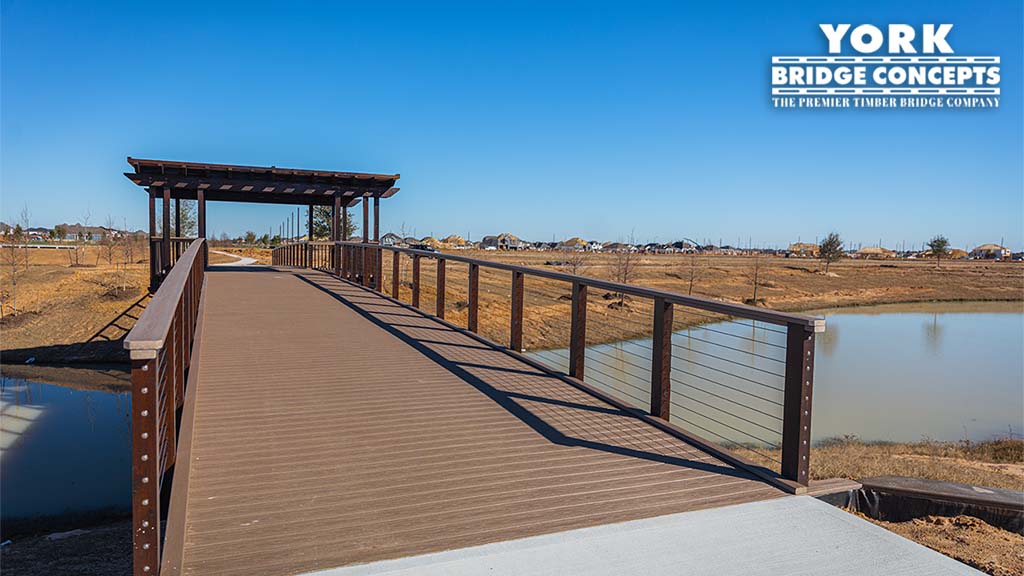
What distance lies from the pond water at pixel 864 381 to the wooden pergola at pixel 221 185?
258 inches

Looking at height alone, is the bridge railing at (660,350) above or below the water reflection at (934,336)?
above

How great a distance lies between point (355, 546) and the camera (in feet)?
9.55

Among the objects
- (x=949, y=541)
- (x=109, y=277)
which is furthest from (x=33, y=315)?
(x=949, y=541)

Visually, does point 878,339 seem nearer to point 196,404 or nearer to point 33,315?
point 196,404

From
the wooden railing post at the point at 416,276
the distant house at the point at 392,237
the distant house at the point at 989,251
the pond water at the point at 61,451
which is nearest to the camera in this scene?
the pond water at the point at 61,451

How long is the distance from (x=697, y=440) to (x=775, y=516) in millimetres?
1157

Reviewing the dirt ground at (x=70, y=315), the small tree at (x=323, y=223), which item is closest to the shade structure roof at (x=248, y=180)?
the dirt ground at (x=70, y=315)

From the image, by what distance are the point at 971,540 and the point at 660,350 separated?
213 cm

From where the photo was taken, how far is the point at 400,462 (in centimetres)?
391

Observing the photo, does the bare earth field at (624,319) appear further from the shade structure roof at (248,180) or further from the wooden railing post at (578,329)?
the shade structure roof at (248,180)

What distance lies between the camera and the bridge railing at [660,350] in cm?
386

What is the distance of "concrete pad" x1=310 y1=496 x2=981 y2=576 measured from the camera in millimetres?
2768

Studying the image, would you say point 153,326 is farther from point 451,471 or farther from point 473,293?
point 473,293

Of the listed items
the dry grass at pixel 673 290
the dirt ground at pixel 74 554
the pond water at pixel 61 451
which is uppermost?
the dry grass at pixel 673 290
